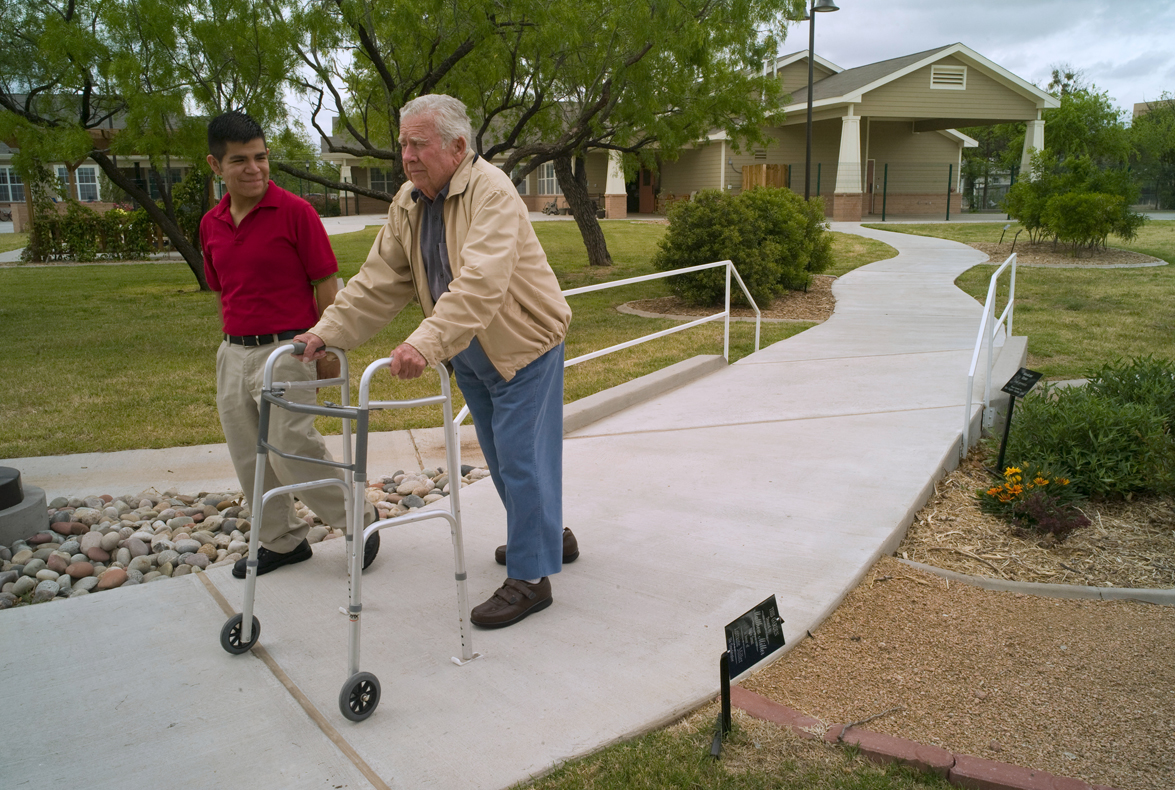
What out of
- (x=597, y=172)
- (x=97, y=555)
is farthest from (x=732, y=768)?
(x=597, y=172)

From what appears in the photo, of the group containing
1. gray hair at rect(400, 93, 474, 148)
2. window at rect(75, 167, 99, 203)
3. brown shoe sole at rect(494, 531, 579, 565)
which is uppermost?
window at rect(75, 167, 99, 203)

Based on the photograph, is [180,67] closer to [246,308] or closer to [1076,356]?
[246,308]

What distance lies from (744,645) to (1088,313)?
34.3 ft

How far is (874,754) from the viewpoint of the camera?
2.66 m

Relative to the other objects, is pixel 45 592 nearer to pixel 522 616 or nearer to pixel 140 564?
pixel 140 564

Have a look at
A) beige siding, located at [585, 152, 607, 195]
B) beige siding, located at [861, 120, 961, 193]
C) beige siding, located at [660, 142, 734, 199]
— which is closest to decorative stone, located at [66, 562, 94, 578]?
beige siding, located at [660, 142, 734, 199]

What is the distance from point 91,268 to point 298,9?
12098mm

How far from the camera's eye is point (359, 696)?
2793mm

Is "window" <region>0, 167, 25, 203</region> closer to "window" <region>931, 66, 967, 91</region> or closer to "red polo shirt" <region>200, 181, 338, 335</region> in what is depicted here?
"window" <region>931, 66, 967, 91</region>

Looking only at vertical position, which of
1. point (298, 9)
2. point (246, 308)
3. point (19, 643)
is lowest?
point (19, 643)

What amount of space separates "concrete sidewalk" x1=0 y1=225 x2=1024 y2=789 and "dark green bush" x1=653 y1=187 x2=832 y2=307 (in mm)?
5935

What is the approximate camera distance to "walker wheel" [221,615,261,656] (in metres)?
3.22

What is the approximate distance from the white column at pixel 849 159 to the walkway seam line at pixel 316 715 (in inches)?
1142

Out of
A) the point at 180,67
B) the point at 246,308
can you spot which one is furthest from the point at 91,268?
the point at 246,308
